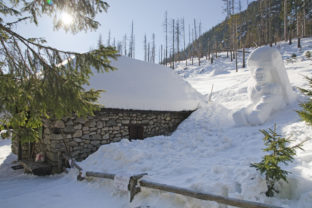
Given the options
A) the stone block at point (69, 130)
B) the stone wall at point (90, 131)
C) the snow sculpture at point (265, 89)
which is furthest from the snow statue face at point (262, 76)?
the stone block at point (69, 130)

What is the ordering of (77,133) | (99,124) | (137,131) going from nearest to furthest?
1. (77,133)
2. (99,124)
3. (137,131)

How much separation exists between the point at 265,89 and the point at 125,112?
6.16m

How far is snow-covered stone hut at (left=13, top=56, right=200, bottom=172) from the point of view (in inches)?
270

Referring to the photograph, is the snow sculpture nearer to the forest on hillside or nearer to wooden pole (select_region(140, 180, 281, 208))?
wooden pole (select_region(140, 180, 281, 208))

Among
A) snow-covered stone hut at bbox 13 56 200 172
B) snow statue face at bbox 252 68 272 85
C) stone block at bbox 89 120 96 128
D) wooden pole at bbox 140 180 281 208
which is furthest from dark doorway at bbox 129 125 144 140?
snow statue face at bbox 252 68 272 85

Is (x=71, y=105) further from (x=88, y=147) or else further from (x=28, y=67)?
(x=88, y=147)

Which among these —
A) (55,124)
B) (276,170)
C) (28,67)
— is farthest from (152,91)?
(276,170)

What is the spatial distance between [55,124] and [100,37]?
4482 centimetres

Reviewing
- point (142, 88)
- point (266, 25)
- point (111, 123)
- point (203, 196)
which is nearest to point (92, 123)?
point (111, 123)

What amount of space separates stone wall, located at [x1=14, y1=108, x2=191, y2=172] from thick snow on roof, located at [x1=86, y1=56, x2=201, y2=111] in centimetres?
45

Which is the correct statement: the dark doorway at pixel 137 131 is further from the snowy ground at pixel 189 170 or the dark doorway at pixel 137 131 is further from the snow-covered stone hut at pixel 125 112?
the snowy ground at pixel 189 170

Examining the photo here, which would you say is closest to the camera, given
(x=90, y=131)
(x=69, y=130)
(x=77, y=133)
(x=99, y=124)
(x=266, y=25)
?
(x=69, y=130)

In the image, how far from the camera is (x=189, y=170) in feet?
15.1

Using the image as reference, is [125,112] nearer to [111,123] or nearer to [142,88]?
[111,123]
